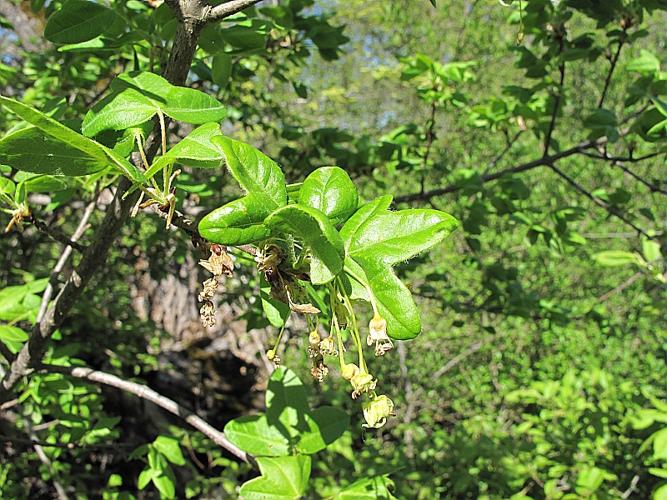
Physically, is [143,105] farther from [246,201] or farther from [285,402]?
[285,402]

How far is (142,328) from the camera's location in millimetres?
3900

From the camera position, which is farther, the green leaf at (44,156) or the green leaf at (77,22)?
the green leaf at (77,22)

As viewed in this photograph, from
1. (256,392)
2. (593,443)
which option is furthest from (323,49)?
(256,392)

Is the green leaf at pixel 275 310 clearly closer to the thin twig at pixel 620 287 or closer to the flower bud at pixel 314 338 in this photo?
the flower bud at pixel 314 338

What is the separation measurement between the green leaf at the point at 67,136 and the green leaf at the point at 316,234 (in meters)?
0.18

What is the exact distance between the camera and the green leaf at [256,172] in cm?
61

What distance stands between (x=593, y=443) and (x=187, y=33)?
3076mm

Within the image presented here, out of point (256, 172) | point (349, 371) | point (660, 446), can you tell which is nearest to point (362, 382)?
point (349, 371)

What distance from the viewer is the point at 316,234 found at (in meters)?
0.59

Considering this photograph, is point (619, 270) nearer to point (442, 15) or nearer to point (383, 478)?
point (442, 15)

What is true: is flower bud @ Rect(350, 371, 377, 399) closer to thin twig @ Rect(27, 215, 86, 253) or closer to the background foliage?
the background foliage

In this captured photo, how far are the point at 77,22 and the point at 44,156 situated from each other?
1.55 feet

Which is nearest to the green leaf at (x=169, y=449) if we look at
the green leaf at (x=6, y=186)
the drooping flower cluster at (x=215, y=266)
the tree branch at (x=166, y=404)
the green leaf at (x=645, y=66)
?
the tree branch at (x=166, y=404)

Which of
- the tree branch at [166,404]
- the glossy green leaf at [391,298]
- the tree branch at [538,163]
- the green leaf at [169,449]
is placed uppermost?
the glossy green leaf at [391,298]
